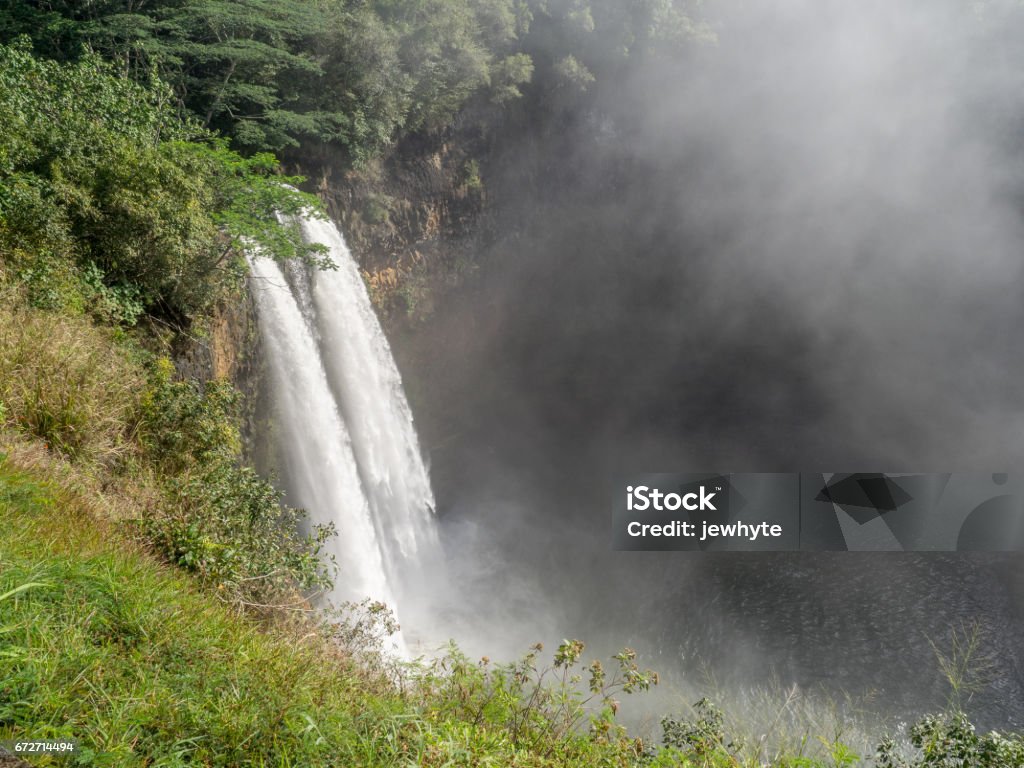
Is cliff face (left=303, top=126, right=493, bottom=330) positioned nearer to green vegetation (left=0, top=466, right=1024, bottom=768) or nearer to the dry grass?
the dry grass

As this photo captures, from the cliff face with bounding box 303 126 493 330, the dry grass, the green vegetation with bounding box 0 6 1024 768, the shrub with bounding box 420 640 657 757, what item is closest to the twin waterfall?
the green vegetation with bounding box 0 6 1024 768

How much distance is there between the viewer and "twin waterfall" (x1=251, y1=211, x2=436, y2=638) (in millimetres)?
9539

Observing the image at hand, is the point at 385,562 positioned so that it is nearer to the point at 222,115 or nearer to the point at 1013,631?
the point at 222,115

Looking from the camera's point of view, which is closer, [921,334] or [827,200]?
[921,334]

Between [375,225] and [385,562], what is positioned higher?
[375,225]

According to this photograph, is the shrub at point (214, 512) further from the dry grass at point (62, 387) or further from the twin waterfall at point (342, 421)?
the twin waterfall at point (342, 421)

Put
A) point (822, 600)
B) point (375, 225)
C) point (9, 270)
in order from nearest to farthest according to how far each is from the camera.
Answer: point (9, 270), point (822, 600), point (375, 225)

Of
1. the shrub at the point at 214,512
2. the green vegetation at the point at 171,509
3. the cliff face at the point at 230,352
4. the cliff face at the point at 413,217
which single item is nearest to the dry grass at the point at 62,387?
the green vegetation at the point at 171,509

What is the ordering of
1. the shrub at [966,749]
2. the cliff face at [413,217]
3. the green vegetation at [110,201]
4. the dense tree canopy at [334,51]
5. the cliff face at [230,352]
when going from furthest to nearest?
the cliff face at [413,217] → the dense tree canopy at [334,51] → the cliff face at [230,352] → the green vegetation at [110,201] → the shrub at [966,749]

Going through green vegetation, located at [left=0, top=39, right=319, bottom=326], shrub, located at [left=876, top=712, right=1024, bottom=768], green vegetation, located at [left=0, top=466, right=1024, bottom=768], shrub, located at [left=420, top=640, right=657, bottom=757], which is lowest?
shrub, located at [left=876, top=712, right=1024, bottom=768]

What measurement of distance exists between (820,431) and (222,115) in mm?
15880

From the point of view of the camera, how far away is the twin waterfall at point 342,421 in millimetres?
9539

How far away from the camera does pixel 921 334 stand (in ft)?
55.2

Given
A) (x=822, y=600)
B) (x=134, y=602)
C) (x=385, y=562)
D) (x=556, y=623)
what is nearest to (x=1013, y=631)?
(x=822, y=600)
